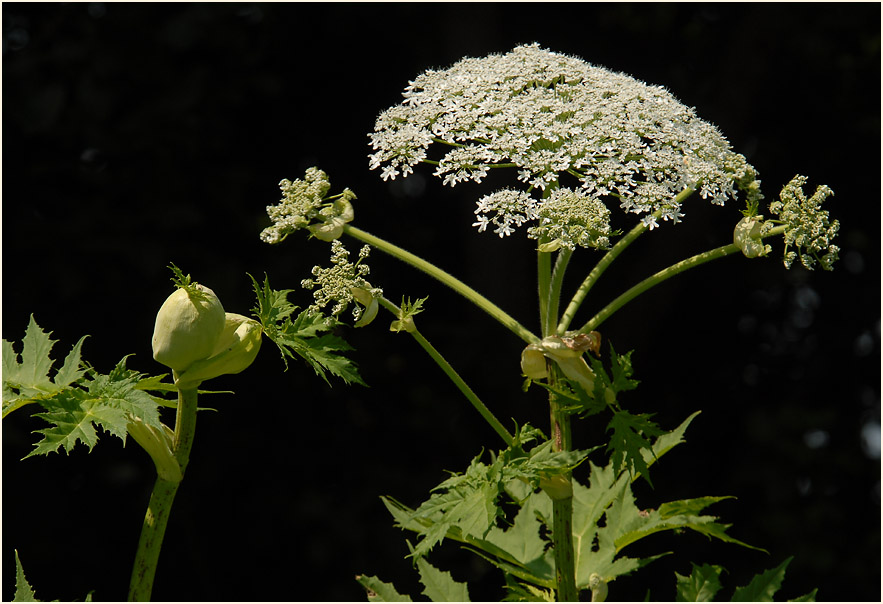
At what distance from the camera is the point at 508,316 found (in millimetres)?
955

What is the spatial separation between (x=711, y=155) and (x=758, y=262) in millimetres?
1797

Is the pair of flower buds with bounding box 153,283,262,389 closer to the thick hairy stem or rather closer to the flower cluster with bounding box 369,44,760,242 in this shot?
the thick hairy stem

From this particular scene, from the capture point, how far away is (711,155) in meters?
0.98

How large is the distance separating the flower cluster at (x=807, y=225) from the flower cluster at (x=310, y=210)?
0.44 meters

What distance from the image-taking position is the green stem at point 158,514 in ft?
2.69

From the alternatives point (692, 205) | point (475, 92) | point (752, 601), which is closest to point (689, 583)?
point (752, 601)

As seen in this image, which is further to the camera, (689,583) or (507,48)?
(507,48)

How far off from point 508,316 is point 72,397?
412mm

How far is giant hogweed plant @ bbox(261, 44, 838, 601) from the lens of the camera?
87 centimetres

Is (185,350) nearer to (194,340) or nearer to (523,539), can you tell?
(194,340)

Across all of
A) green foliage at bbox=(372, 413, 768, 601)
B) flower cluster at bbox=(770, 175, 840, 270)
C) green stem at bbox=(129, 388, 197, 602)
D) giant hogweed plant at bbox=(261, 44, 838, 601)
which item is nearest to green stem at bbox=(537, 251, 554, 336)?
giant hogweed plant at bbox=(261, 44, 838, 601)

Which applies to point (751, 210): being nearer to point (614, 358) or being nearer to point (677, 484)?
point (614, 358)

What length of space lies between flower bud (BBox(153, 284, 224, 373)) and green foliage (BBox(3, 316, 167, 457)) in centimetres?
3

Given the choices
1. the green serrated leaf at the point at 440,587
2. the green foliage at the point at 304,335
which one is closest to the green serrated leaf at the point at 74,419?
the green foliage at the point at 304,335
